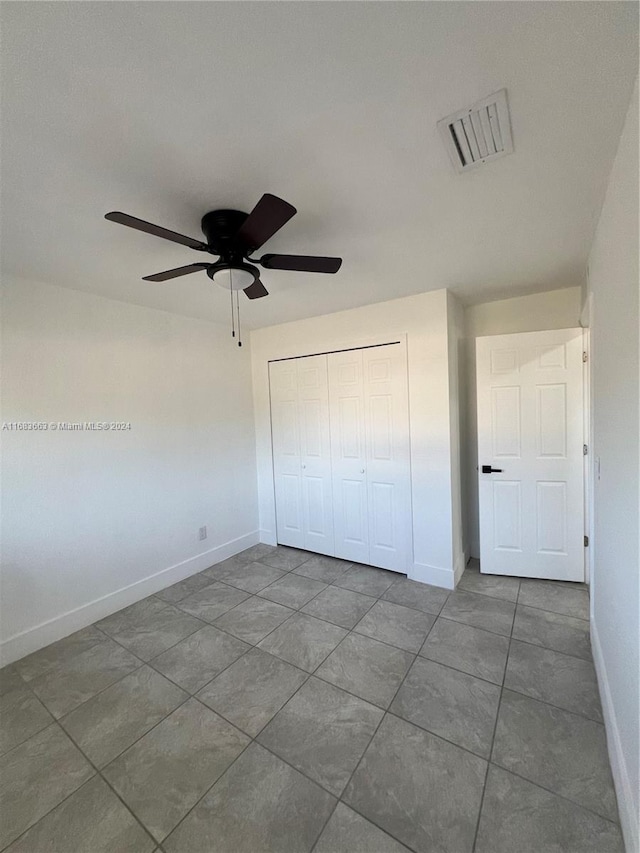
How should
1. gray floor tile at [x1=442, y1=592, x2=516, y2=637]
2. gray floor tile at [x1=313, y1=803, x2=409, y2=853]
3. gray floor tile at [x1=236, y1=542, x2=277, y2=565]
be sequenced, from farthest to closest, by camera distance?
gray floor tile at [x1=236, y1=542, x2=277, y2=565] → gray floor tile at [x1=442, y1=592, x2=516, y2=637] → gray floor tile at [x1=313, y1=803, x2=409, y2=853]

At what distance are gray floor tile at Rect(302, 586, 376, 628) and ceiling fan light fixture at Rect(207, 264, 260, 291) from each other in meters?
2.28

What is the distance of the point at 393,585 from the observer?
114 inches

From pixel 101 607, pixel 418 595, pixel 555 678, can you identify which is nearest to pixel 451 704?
pixel 555 678

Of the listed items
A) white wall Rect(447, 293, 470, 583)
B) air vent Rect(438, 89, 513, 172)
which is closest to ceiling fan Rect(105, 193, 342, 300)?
air vent Rect(438, 89, 513, 172)

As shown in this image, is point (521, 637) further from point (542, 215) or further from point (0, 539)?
point (0, 539)

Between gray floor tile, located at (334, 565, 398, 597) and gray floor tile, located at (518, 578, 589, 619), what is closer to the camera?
gray floor tile, located at (518, 578, 589, 619)

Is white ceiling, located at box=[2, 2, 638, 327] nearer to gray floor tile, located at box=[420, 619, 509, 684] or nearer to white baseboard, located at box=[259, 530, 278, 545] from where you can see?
gray floor tile, located at box=[420, 619, 509, 684]

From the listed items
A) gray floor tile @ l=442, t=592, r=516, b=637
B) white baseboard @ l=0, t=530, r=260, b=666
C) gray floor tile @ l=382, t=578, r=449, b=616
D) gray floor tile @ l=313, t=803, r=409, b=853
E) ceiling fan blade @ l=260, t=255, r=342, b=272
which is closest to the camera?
gray floor tile @ l=313, t=803, r=409, b=853

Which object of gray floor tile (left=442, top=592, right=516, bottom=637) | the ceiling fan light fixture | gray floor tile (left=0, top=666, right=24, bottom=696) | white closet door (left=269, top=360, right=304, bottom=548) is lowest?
gray floor tile (left=0, top=666, right=24, bottom=696)

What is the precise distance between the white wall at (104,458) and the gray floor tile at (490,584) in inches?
90.6

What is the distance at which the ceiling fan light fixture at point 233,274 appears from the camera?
161 centimetres

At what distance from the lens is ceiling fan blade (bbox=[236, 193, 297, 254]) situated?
117 centimetres

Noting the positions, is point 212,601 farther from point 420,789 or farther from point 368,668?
point 420,789

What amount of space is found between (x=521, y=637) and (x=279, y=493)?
2481 mm
